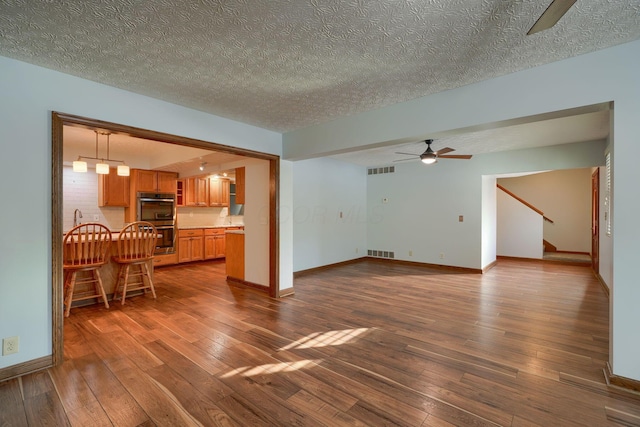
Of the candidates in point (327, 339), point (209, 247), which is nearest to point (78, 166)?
point (209, 247)

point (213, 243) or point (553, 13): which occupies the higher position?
point (553, 13)

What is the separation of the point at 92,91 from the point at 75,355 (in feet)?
7.79

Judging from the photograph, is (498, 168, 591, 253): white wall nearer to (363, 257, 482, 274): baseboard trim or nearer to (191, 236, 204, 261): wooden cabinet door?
(363, 257, 482, 274): baseboard trim

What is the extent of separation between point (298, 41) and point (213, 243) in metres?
6.25

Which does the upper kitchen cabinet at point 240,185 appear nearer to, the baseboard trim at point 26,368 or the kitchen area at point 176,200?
the kitchen area at point 176,200

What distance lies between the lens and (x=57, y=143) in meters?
2.42

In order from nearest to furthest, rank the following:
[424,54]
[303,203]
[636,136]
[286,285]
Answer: [636,136] < [424,54] < [286,285] < [303,203]

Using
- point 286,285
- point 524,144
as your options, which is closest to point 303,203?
point 286,285

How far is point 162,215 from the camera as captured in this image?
6.68 m

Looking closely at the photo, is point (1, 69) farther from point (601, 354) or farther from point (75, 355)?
point (601, 354)

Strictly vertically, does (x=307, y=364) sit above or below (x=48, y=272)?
below

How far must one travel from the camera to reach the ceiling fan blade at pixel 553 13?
4.02 ft

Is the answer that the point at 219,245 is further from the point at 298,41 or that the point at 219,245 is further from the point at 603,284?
the point at 603,284

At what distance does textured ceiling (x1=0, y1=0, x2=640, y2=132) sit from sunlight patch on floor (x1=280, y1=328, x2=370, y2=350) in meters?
2.48
